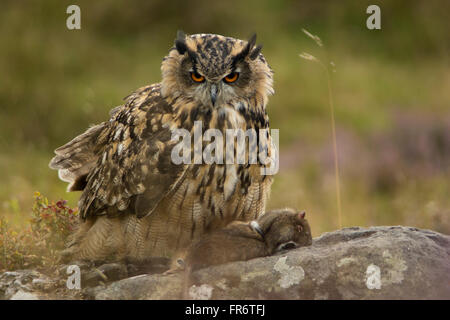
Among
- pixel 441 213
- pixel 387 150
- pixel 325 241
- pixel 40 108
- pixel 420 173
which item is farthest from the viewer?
pixel 40 108

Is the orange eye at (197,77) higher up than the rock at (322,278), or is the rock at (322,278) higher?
the orange eye at (197,77)

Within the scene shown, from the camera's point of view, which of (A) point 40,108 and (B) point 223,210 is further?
(A) point 40,108

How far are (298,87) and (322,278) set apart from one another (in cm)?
733

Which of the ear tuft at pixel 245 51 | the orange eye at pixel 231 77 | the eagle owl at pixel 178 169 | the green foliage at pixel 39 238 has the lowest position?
the green foliage at pixel 39 238

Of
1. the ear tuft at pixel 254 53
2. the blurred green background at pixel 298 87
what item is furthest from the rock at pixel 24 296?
the blurred green background at pixel 298 87

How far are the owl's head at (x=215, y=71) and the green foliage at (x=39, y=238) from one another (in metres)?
1.02

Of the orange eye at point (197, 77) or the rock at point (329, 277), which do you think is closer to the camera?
the rock at point (329, 277)

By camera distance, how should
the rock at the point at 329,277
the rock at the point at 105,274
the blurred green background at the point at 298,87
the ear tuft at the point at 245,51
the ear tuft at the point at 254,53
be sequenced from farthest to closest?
the blurred green background at the point at 298,87 < the ear tuft at the point at 254,53 < the ear tuft at the point at 245,51 < the rock at the point at 105,274 < the rock at the point at 329,277

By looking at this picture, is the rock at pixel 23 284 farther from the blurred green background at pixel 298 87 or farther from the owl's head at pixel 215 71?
the blurred green background at pixel 298 87

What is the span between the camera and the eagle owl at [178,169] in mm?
3369
